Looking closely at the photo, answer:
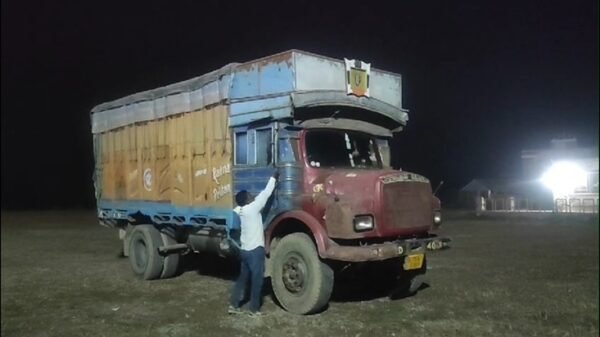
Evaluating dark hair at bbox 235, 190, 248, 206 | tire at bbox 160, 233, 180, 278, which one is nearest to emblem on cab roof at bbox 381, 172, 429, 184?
dark hair at bbox 235, 190, 248, 206

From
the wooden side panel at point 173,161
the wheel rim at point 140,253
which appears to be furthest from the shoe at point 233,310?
the wheel rim at point 140,253

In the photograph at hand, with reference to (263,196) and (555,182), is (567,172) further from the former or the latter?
(263,196)

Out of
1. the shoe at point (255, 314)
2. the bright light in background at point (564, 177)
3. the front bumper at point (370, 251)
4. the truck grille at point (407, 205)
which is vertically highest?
the bright light in background at point (564, 177)

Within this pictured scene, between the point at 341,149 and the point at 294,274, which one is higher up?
the point at 341,149

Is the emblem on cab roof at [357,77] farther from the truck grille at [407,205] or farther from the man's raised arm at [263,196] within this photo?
the man's raised arm at [263,196]

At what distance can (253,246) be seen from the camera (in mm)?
8070

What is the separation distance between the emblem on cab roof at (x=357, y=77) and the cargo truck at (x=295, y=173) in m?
0.02

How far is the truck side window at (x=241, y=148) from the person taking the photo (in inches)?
359

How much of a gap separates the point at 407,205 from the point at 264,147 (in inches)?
84.5

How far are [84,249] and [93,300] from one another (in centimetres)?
821

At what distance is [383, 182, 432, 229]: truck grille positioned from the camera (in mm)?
7871

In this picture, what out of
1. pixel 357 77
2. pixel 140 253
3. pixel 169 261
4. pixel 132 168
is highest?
pixel 357 77

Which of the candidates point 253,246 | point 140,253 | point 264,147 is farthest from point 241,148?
point 140,253

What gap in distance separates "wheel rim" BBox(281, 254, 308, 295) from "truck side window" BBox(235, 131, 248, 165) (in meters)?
1.69
